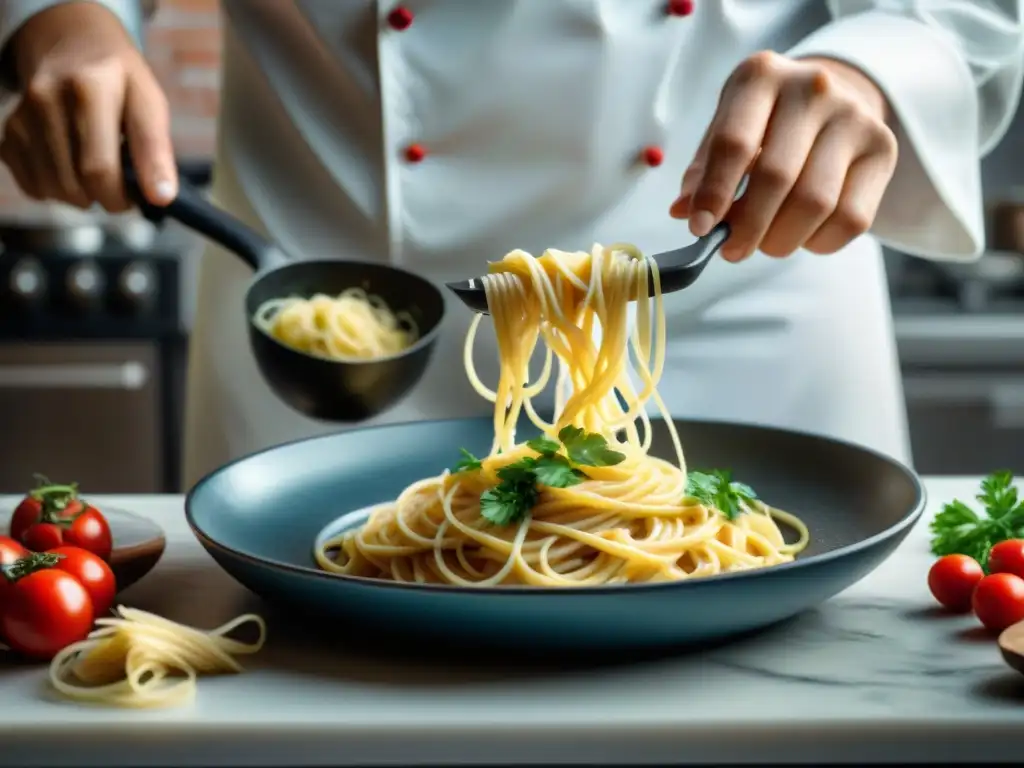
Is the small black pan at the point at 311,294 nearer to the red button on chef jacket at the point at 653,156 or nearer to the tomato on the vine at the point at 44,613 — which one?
the red button on chef jacket at the point at 653,156

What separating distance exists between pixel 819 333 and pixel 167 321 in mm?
1959

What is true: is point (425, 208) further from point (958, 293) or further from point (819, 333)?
point (958, 293)

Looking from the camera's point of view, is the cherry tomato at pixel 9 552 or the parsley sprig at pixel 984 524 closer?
the cherry tomato at pixel 9 552

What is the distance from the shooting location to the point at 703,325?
7.05ft

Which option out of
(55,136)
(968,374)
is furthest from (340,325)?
(968,374)

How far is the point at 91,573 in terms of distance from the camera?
50.5 inches

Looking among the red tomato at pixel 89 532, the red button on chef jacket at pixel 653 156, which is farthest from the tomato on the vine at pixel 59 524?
the red button on chef jacket at pixel 653 156

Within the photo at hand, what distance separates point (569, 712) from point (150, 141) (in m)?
1.06

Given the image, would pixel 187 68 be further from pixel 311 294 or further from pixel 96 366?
pixel 311 294

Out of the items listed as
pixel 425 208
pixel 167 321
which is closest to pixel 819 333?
pixel 425 208

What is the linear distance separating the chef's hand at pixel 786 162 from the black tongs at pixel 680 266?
36 millimetres

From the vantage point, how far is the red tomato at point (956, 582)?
53.1 inches

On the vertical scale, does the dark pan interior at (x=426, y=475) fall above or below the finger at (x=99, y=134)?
below

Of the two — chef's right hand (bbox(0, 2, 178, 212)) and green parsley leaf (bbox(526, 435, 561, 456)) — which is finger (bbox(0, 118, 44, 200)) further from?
green parsley leaf (bbox(526, 435, 561, 456))
